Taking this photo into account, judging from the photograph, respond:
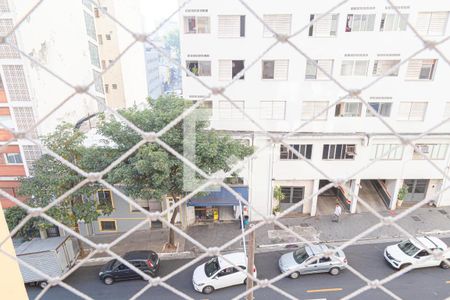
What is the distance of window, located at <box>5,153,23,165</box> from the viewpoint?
8.30 m

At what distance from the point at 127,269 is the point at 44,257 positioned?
1796mm

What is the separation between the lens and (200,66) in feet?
28.1

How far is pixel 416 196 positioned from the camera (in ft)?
34.4

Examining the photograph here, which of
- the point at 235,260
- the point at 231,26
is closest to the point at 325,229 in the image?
the point at 235,260

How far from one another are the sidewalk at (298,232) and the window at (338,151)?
2051 mm

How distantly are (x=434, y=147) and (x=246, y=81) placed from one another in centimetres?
596

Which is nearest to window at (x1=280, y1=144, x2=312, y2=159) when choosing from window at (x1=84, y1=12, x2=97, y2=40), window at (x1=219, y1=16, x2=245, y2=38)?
window at (x1=219, y1=16, x2=245, y2=38)

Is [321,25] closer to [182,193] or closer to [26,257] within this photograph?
[182,193]

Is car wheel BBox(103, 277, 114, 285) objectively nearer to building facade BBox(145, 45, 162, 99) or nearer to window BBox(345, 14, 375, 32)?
window BBox(345, 14, 375, 32)

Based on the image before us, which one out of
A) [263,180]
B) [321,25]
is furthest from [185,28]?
[263,180]

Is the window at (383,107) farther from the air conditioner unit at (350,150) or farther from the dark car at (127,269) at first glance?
the dark car at (127,269)

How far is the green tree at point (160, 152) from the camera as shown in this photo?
6199 millimetres

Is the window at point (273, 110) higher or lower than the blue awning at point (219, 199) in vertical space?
higher

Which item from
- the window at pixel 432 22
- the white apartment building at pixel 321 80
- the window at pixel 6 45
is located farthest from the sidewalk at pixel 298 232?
the window at pixel 432 22
